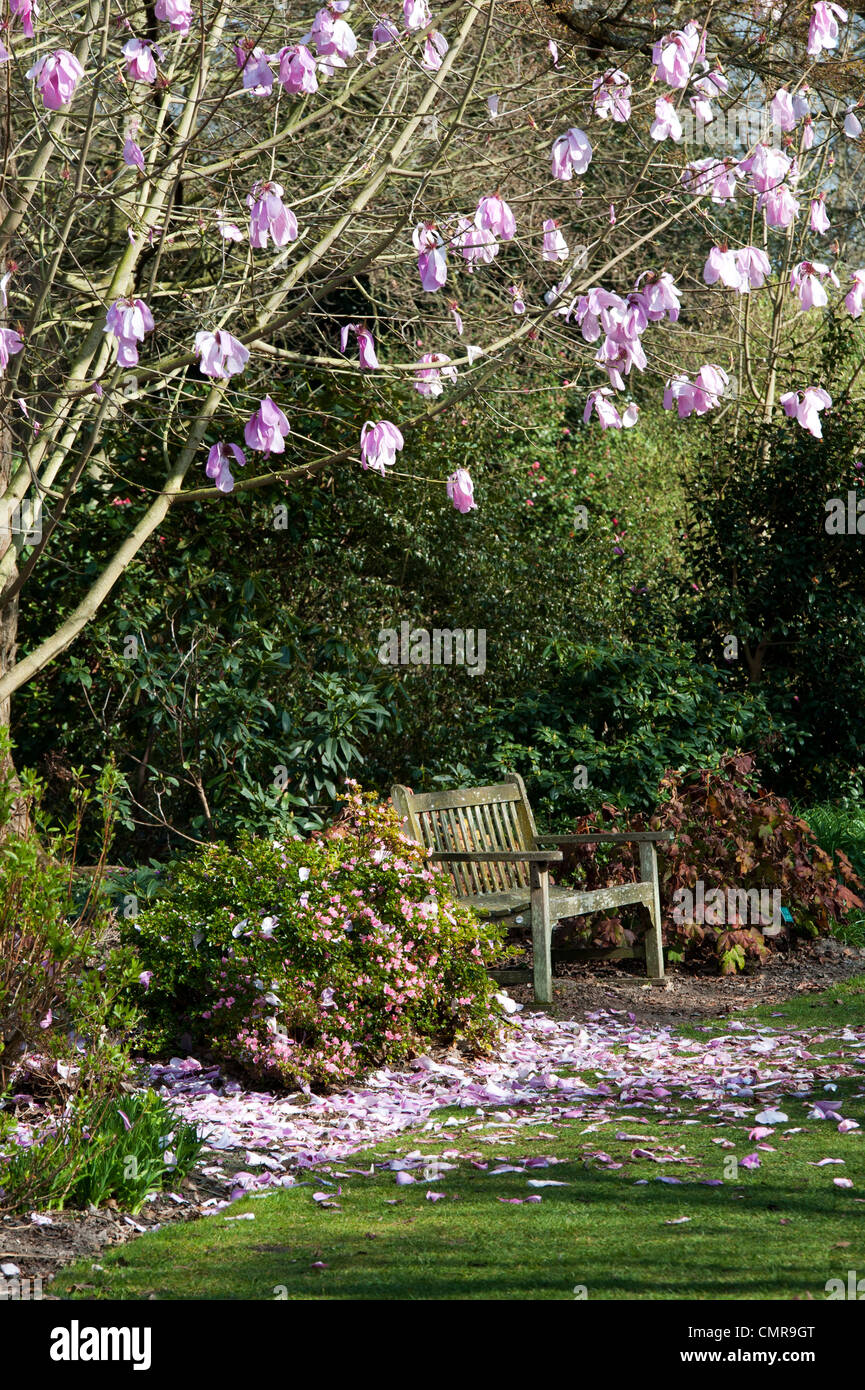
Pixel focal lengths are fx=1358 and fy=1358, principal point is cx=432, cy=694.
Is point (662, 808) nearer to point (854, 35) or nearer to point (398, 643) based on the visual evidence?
point (398, 643)

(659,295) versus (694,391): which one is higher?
(659,295)

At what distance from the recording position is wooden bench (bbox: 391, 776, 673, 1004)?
6594 mm

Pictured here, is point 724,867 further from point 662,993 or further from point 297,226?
point 297,226

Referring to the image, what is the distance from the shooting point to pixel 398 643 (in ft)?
28.8

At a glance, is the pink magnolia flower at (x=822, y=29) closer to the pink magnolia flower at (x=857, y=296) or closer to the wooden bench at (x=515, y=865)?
the pink magnolia flower at (x=857, y=296)

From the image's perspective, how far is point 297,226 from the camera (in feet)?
18.8

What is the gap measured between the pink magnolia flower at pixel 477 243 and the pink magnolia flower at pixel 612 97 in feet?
2.14

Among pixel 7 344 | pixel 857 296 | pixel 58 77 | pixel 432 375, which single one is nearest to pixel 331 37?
pixel 58 77

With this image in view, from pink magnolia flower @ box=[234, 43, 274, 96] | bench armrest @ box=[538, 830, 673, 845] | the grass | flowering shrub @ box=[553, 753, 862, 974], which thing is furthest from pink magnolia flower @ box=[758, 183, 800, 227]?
flowering shrub @ box=[553, 753, 862, 974]

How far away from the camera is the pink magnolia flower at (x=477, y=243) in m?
5.13

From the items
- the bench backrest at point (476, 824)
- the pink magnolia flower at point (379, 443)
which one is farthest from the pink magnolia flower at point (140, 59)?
the bench backrest at point (476, 824)

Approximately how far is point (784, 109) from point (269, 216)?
1.97 metres
